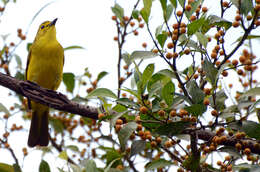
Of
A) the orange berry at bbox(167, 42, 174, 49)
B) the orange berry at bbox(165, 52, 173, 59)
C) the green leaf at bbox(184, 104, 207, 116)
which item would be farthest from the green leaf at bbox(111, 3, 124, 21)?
the green leaf at bbox(184, 104, 207, 116)

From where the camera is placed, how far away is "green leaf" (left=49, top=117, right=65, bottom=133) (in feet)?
12.1

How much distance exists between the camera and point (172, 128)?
1755mm

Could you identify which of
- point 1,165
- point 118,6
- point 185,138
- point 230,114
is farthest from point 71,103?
point 230,114

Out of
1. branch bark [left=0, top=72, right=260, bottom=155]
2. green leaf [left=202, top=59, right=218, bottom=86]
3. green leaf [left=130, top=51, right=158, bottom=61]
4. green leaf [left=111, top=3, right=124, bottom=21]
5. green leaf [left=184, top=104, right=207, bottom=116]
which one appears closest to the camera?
green leaf [left=184, top=104, right=207, bottom=116]

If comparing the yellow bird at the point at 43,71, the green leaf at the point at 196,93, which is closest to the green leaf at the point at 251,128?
the green leaf at the point at 196,93

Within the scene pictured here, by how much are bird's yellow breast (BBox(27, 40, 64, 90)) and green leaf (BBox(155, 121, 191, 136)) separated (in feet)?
8.47

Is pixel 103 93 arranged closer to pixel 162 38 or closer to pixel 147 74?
pixel 147 74

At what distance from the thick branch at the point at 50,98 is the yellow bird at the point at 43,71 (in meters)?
1.37

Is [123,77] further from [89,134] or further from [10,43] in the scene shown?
[10,43]

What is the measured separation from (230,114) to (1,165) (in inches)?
64.3

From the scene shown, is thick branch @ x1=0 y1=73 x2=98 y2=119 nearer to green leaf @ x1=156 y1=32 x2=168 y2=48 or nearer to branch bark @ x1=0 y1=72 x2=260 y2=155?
branch bark @ x1=0 y1=72 x2=260 y2=155

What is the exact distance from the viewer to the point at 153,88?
184cm

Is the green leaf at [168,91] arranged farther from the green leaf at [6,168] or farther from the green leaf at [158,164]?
the green leaf at [6,168]

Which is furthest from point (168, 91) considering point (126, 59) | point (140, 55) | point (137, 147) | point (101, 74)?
point (101, 74)
